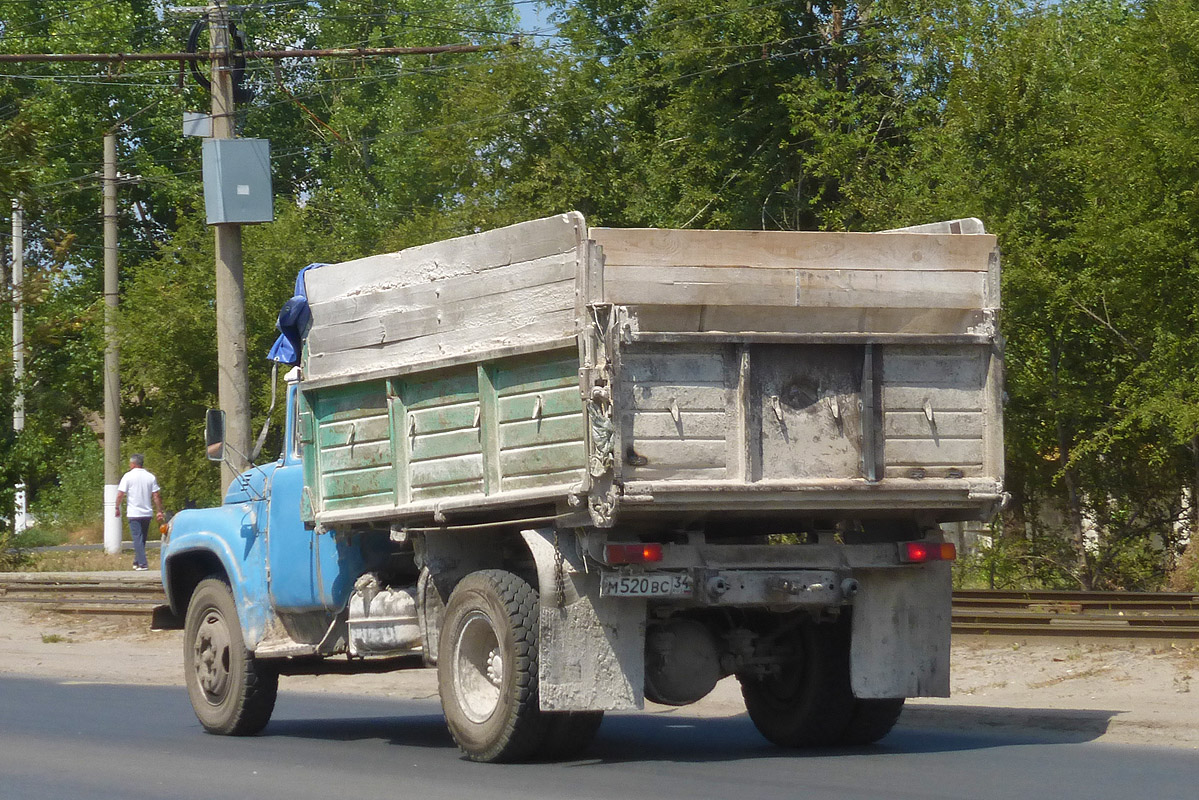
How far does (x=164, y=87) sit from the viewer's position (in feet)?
192

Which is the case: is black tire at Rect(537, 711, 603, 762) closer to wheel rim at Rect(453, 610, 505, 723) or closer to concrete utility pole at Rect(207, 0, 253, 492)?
wheel rim at Rect(453, 610, 505, 723)

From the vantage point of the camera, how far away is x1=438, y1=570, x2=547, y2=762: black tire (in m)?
9.09

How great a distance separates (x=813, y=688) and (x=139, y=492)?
20.0m

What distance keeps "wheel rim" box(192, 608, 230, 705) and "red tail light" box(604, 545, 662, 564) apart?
12.1 ft

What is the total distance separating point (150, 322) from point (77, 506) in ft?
60.7

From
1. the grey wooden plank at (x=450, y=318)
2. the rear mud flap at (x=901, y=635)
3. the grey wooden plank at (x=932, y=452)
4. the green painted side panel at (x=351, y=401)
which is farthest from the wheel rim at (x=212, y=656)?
the grey wooden plank at (x=932, y=452)

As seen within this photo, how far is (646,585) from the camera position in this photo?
29.2ft

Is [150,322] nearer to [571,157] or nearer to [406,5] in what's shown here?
[571,157]

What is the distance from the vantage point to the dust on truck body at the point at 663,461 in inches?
348

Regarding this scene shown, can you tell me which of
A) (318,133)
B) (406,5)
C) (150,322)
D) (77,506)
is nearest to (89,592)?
(150,322)

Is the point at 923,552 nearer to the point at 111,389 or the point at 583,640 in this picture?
the point at 583,640

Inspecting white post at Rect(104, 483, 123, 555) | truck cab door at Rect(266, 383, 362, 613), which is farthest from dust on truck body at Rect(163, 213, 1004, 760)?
white post at Rect(104, 483, 123, 555)

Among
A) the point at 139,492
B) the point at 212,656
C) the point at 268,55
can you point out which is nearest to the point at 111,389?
the point at 139,492

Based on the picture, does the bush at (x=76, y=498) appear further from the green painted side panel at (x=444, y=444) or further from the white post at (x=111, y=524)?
the green painted side panel at (x=444, y=444)
